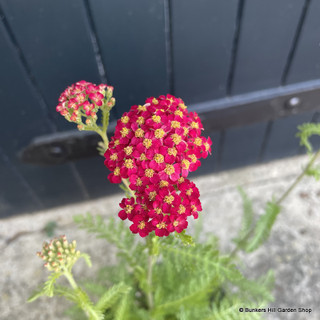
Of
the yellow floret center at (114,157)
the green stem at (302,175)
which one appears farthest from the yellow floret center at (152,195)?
the green stem at (302,175)

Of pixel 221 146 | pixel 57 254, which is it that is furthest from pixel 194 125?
pixel 221 146

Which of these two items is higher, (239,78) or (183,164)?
(183,164)

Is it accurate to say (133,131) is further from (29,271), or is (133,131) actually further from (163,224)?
(29,271)

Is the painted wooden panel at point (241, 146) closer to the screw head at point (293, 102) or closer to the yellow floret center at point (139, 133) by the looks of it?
the screw head at point (293, 102)

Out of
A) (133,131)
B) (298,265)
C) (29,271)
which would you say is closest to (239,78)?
(133,131)

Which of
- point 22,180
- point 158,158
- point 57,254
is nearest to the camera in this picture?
point 158,158

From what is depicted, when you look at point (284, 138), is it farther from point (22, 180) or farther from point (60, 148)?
point (22, 180)
